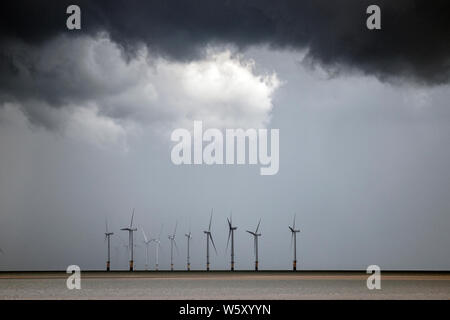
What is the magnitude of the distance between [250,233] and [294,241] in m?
17.3
